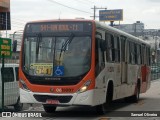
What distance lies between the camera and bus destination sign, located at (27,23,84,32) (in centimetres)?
1365

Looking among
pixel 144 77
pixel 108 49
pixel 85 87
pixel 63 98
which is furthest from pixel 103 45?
pixel 144 77

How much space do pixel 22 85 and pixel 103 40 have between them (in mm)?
2955

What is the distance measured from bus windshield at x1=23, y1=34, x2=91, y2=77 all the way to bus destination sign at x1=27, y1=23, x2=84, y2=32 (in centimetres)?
25

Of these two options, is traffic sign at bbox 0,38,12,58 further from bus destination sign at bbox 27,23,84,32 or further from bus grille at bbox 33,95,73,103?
bus grille at bbox 33,95,73,103

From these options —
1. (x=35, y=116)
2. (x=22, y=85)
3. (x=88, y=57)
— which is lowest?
(x=35, y=116)

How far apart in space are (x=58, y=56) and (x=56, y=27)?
102 centimetres

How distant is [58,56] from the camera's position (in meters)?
13.3

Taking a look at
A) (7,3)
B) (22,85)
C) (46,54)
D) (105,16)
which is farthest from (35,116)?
(105,16)

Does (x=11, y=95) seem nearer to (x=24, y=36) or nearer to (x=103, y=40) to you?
(x=24, y=36)

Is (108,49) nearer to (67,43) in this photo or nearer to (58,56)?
(67,43)

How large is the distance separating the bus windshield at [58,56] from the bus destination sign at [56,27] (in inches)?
10.0

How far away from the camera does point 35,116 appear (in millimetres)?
14250

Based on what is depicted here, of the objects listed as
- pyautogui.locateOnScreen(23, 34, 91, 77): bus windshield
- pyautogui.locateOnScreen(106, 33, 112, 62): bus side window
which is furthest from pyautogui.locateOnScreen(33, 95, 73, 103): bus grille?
pyautogui.locateOnScreen(106, 33, 112, 62): bus side window

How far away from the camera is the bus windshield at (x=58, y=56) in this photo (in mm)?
13156
